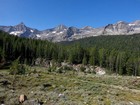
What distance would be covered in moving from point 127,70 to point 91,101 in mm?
100630

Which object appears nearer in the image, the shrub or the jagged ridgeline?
the shrub

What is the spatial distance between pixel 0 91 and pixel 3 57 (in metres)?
89.5

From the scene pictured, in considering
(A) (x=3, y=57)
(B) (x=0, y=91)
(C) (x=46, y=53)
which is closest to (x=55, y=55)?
(C) (x=46, y=53)

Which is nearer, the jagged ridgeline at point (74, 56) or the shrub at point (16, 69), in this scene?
Result: the shrub at point (16, 69)

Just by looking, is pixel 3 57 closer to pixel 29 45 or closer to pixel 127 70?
pixel 29 45

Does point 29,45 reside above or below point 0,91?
above

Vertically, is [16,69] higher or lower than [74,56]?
lower

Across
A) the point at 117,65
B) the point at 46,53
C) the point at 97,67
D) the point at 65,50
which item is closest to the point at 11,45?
the point at 46,53

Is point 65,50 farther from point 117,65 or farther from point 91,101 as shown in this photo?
point 91,101

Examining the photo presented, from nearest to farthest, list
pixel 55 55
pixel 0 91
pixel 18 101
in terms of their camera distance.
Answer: pixel 18 101 → pixel 0 91 → pixel 55 55

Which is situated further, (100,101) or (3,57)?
(3,57)

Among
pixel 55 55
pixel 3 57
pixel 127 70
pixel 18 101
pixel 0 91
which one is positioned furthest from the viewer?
pixel 55 55

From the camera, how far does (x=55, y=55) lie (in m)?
142

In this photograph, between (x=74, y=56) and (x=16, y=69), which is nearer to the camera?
(x=16, y=69)
